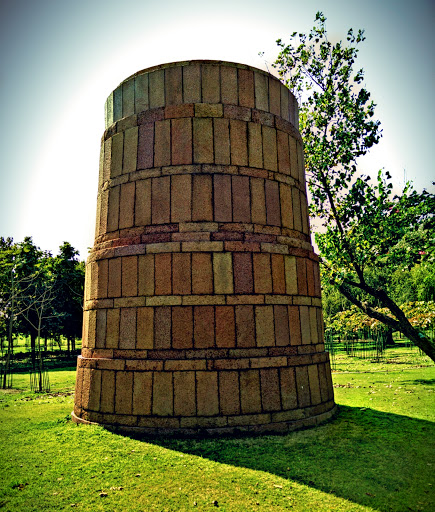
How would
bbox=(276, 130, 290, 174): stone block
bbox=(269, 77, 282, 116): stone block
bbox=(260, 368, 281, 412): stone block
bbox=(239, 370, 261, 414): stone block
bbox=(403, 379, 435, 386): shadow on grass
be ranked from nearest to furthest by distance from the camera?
bbox=(239, 370, 261, 414): stone block → bbox=(260, 368, 281, 412): stone block → bbox=(276, 130, 290, 174): stone block → bbox=(269, 77, 282, 116): stone block → bbox=(403, 379, 435, 386): shadow on grass

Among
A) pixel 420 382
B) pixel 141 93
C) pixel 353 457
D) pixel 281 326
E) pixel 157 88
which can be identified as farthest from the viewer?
pixel 420 382

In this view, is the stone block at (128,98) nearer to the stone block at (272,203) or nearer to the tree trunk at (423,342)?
the stone block at (272,203)

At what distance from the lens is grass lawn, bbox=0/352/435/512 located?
173 inches

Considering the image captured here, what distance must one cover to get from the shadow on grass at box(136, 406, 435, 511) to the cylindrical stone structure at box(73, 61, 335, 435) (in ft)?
1.71

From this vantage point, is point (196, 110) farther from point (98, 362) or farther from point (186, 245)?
point (98, 362)

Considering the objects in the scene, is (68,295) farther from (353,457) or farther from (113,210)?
(353,457)

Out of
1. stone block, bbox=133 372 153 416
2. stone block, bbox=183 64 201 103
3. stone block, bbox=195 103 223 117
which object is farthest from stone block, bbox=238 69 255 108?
stone block, bbox=133 372 153 416

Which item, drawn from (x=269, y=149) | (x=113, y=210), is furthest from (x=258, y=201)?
(x=113, y=210)

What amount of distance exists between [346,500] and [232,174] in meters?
5.72

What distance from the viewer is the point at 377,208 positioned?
11516 mm

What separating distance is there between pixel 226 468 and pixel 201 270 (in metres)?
3.36

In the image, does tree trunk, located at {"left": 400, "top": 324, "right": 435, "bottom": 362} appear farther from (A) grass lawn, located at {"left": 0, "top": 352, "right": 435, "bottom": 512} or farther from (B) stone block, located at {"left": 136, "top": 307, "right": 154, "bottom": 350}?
(B) stone block, located at {"left": 136, "top": 307, "right": 154, "bottom": 350}

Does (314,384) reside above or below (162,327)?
below

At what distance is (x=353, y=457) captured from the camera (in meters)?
5.70
